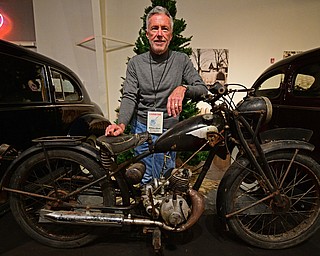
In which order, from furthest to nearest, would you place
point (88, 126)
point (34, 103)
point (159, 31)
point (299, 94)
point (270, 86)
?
point (270, 86), point (88, 126), point (299, 94), point (34, 103), point (159, 31)

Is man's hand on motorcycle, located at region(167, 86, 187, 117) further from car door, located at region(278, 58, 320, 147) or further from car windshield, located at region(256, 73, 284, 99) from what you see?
car windshield, located at region(256, 73, 284, 99)

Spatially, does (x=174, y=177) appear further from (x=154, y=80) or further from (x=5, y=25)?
(x=5, y=25)

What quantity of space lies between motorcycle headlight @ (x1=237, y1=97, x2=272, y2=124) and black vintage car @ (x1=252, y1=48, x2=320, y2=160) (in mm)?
922

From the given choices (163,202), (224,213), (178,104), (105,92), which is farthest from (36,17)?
(224,213)

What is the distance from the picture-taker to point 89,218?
1223mm

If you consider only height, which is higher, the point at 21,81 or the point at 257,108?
the point at 21,81

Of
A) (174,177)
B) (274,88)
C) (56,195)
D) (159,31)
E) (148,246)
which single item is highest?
(159,31)

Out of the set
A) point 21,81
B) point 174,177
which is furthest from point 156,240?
point 21,81

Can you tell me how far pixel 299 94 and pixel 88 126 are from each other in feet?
7.29

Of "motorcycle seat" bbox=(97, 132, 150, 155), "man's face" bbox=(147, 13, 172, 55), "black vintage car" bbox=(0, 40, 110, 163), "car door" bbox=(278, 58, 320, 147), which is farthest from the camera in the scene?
"car door" bbox=(278, 58, 320, 147)

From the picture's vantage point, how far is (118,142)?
3.91 ft

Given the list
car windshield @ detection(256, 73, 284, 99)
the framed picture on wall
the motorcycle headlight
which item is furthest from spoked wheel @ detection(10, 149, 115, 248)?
the framed picture on wall

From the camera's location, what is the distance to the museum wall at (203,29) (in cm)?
345

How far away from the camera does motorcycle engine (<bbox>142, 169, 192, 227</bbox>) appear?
1.22 m
